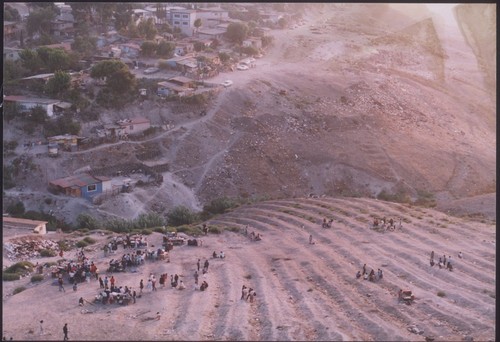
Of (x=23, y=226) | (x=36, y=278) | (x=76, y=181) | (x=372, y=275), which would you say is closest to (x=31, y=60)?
(x=76, y=181)

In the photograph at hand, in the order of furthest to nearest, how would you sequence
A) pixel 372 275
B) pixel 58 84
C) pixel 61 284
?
pixel 58 84 < pixel 372 275 < pixel 61 284

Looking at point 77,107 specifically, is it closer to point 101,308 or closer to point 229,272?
point 229,272

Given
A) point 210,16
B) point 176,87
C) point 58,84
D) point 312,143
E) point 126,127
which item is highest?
point 210,16

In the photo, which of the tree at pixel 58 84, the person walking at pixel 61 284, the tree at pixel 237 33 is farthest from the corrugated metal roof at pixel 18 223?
the tree at pixel 237 33

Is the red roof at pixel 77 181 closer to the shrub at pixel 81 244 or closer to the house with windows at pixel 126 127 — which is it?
the house with windows at pixel 126 127

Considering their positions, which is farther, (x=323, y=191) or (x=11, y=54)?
(x=11, y=54)

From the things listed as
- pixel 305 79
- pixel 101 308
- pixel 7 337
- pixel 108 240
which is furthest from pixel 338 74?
pixel 7 337

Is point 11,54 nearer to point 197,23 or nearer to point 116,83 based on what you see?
point 116,83
